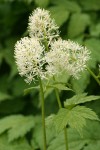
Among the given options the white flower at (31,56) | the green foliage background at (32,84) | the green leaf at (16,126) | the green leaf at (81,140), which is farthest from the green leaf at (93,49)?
the white flower at (31,56)

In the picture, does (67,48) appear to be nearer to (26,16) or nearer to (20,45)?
(20,45)

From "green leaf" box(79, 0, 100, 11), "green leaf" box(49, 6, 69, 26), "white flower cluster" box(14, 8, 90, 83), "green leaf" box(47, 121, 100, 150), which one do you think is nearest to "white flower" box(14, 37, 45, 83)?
"white flower cluster" box(14, 8, 90, 83)

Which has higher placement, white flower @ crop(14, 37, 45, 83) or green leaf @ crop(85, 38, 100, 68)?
green leaf @ crop(85, 38, 100, 68)

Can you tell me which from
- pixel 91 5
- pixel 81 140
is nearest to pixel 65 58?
pixel 81 140

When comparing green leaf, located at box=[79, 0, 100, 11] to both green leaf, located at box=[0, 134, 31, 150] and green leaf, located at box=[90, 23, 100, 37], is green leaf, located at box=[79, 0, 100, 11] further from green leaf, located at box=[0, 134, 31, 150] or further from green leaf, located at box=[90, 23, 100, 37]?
green leaf, located at box=[0, 134, 31, 150]

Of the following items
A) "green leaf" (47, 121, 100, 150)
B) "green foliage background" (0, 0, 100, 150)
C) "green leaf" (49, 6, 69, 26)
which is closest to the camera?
"green leaf" (47, 121, 100, 150)

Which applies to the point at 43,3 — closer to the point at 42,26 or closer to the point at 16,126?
the point at 16,126

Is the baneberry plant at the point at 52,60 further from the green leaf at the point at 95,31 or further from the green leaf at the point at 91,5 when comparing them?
the green leaf at the point at 91,5
